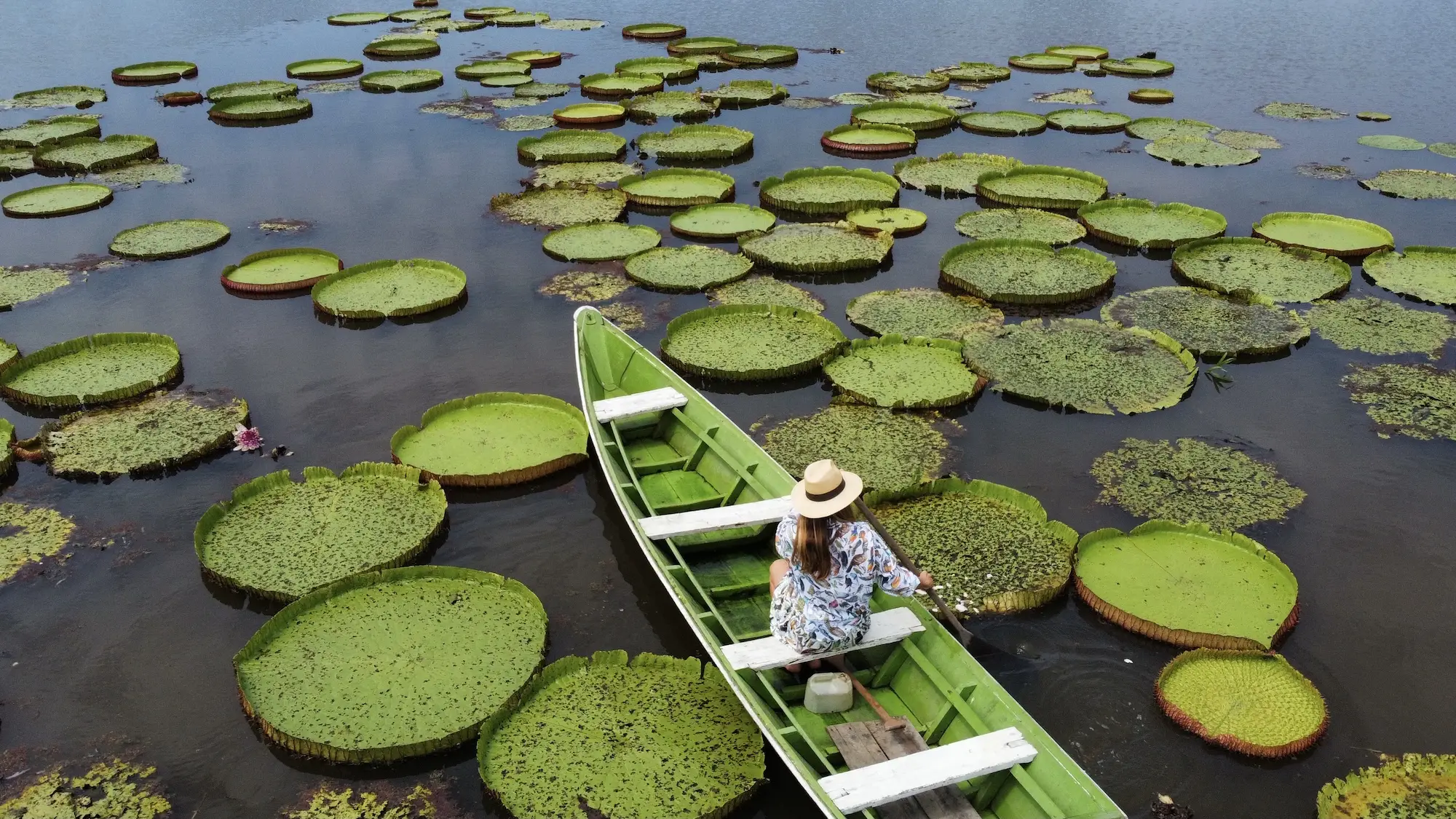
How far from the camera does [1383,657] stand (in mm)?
6609

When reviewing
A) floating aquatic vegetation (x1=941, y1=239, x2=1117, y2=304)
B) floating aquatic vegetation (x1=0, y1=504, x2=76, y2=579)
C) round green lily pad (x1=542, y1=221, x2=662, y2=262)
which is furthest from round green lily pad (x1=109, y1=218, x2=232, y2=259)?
floating aquatic vegetation (x1=941, y1=239, x2=1117, y2=304)

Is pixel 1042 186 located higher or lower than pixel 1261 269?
higher

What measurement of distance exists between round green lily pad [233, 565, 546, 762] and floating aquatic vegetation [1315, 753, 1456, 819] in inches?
192

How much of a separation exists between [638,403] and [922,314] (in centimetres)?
447

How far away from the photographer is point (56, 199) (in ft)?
50.7

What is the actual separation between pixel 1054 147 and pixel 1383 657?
13.3 meters

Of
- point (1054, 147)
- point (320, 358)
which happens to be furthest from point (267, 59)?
point (1054, 147)

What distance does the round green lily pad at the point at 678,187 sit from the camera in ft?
49.5

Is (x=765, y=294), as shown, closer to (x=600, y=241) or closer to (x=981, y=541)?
(x=600, y=241)

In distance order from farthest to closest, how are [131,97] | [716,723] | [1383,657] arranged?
[131,97] < [1383,657] < [716,723]

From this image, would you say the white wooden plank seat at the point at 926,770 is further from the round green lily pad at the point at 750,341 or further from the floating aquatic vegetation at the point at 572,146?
the floating aquatic vegetation at the point at 572,146

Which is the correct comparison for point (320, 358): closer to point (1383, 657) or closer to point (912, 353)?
point (912, 353)

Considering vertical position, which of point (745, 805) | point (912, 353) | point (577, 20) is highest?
point (577, 20)

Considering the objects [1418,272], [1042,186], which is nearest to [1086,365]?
[1418,272]
